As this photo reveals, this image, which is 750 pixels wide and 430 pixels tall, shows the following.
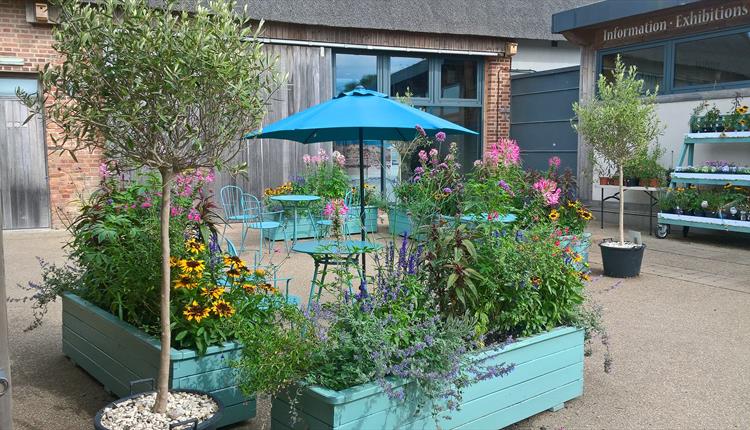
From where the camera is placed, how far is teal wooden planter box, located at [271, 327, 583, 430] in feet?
8.77

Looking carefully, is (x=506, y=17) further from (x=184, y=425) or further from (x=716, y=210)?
(x=184, y=425)

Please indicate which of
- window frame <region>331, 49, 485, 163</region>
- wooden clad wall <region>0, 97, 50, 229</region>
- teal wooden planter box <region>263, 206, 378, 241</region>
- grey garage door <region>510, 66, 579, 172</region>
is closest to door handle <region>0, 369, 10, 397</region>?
teal wooden planter box <region>263, 206, 378, 241</region>

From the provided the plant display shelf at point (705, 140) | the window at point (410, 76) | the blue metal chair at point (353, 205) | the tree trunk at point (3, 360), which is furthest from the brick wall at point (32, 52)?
the plant display shelf at point (705, 140)

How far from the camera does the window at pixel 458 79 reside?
13.5 meters

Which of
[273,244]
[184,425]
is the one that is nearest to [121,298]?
[184,425]

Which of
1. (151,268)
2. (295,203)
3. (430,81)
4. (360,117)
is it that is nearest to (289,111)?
(295,203)

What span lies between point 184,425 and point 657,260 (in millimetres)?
7042

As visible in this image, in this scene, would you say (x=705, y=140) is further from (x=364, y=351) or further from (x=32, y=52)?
(x=32, y=52)

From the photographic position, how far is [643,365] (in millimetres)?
4297

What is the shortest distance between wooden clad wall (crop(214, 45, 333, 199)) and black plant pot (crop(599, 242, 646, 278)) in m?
6.44

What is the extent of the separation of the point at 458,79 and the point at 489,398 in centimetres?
1125

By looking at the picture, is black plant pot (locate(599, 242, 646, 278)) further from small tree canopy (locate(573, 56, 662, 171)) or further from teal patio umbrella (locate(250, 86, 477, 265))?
teal patio umbrella (locate(250, 86, 477, 265))

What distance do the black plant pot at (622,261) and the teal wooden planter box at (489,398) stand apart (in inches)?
142

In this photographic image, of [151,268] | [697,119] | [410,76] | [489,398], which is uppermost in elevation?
[410,76]
